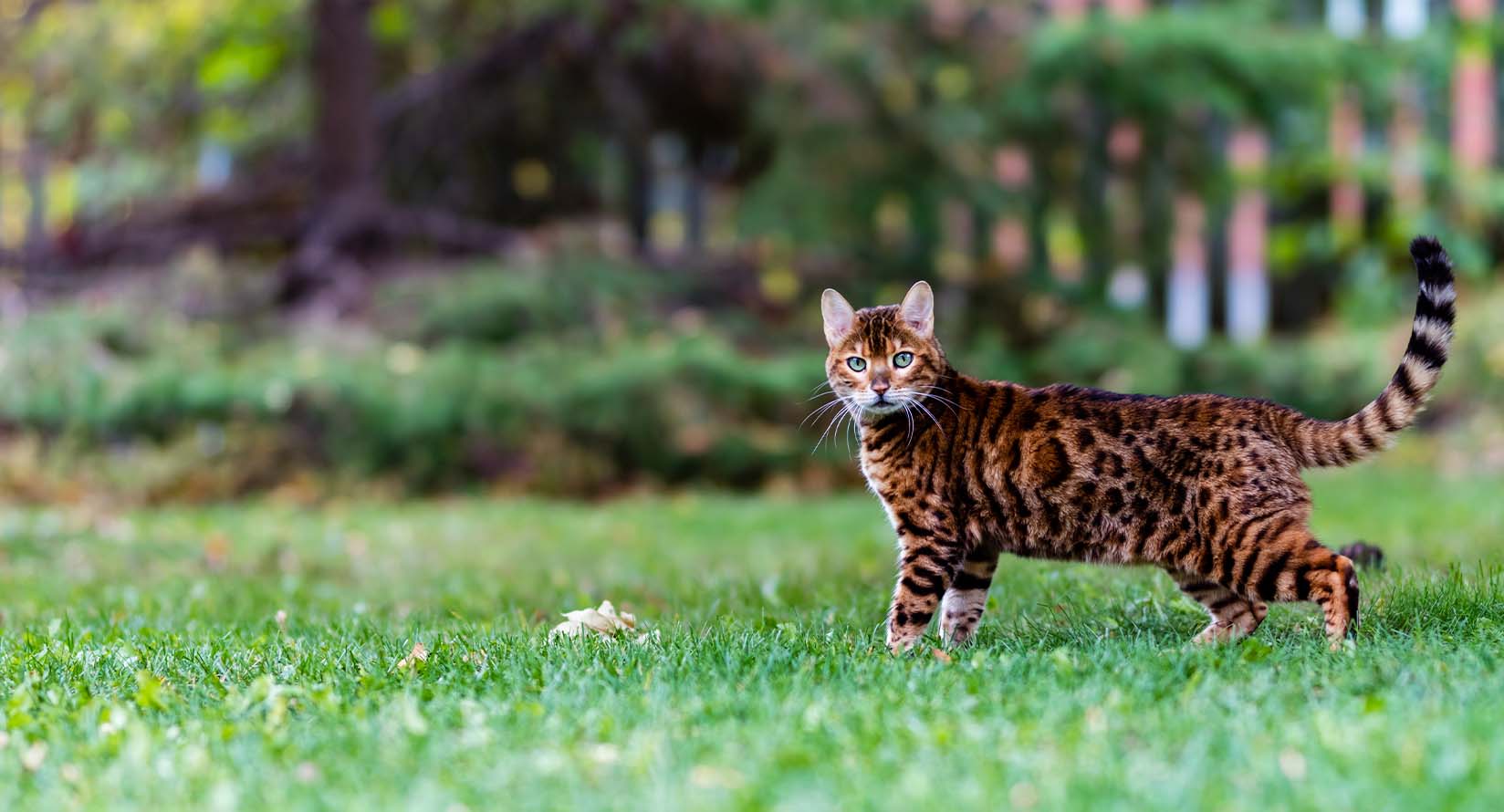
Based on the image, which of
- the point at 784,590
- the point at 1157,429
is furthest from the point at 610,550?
the point at 1157,429

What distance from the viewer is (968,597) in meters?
5.42

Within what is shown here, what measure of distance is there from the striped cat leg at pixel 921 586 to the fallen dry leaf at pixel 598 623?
983mm

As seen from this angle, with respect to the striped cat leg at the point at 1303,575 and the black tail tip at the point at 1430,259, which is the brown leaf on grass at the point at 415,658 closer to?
the striped cat leg at the point at 1303,575

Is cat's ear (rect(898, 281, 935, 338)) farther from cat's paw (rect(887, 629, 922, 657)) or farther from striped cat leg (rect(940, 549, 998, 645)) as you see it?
cat's paw (rect(887, 629, 922, 657))

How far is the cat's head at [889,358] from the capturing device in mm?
5277

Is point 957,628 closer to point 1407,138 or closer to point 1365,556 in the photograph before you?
point 1365,556

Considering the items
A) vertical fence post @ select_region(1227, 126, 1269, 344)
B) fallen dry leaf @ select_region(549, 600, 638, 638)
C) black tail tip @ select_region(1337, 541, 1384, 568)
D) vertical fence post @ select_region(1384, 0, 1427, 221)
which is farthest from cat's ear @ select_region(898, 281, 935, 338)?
vertical fence post @ select_region(1227, 126, 1269, 344)

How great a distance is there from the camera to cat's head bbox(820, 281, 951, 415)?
5.28 m

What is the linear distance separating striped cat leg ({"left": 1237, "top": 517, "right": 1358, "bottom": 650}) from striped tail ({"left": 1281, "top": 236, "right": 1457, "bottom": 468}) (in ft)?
1.09

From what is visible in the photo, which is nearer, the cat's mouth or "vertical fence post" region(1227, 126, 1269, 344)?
the cat's mouth

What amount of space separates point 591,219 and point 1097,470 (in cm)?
1259

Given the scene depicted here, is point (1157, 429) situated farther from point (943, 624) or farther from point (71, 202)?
point (71, 202)

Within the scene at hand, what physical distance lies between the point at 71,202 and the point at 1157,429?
842 inches

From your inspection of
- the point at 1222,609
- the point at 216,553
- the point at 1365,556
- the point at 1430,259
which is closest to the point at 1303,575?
the point at 1222,609
